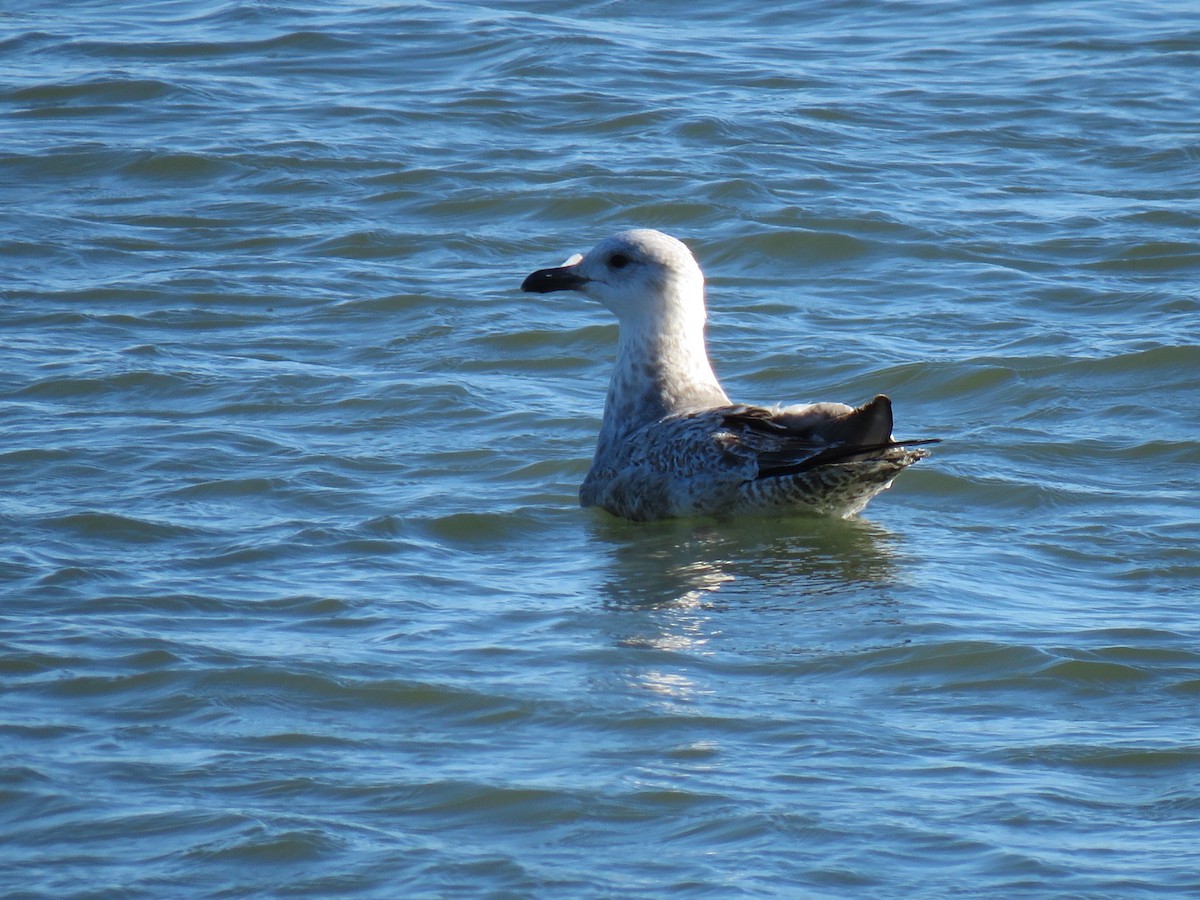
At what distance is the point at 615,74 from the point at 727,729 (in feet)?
34.0

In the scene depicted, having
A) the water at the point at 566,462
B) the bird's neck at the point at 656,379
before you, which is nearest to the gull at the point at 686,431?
the bird's neck at the point at 656,379

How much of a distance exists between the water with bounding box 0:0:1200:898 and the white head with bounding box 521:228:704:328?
747 millimetres

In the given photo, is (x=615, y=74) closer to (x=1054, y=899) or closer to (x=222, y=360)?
(x=222, y=360)

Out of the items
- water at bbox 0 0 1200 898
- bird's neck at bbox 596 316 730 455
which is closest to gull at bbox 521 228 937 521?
bird's neck at bbox 596 316 730 455

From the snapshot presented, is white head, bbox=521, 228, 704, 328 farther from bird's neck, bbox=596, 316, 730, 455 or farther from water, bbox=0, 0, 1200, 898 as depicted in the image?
water, bbox=0, 0, 1200, 898

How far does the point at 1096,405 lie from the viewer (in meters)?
9.37

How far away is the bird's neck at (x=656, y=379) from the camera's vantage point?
8570mm

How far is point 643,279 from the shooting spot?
870cm

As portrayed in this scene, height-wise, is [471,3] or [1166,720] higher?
[471,3]

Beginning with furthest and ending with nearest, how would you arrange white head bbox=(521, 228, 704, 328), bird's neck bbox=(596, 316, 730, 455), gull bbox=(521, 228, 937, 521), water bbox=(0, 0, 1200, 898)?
white head bbox=(521, 228, 704, 328)
bird's neck bbox=(596, 316, 730, 455)
gull bbox=(521, 228, 937, 521)
water bbox=(0, 0, 1200, 898)

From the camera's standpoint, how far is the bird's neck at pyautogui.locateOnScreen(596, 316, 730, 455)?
28.1 ft

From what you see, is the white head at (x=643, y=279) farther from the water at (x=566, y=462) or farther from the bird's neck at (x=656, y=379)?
the water at (x=566, y=462)

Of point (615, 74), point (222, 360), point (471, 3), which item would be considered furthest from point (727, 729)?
point (471, 3)

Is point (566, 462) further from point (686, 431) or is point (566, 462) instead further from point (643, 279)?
point (686, 431)
